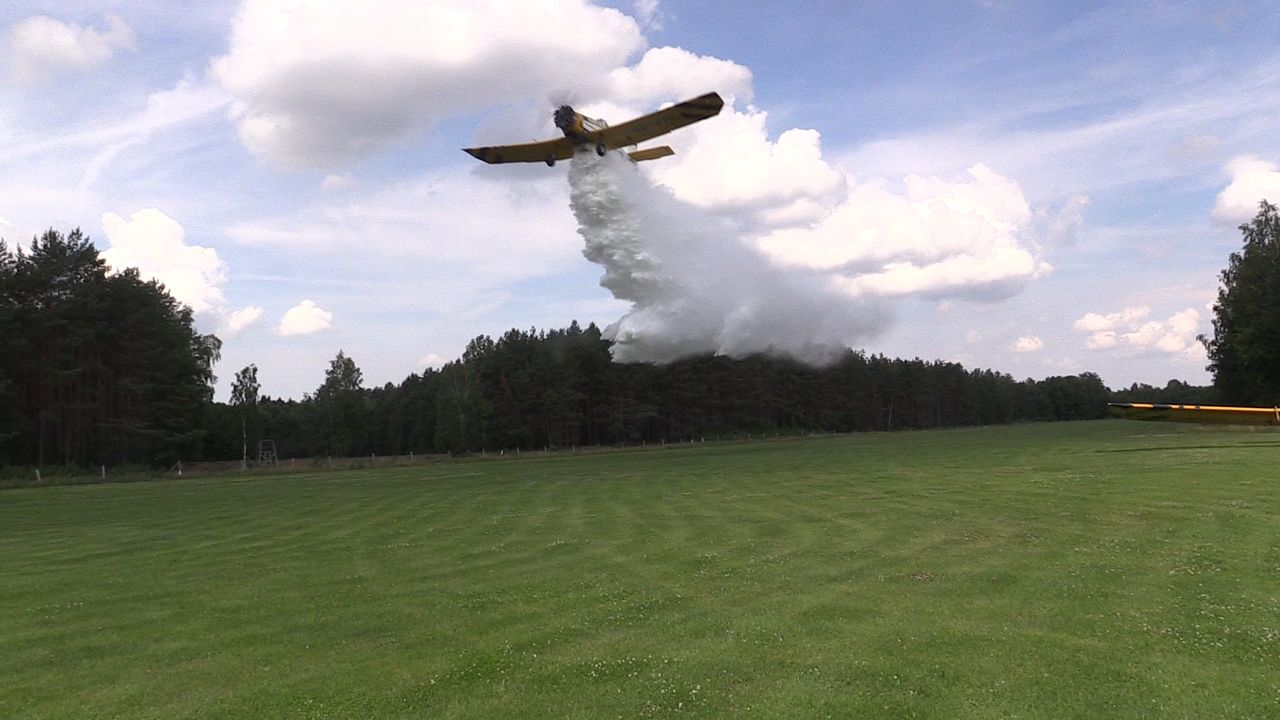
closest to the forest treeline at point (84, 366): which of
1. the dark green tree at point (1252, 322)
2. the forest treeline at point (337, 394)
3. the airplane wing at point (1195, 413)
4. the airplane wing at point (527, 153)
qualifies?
the forest treeline at point (337, 394)

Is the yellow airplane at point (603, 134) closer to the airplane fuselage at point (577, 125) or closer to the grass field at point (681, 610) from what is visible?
the airplane fuselage at point (577, 125)

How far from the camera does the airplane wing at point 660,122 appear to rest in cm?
3181

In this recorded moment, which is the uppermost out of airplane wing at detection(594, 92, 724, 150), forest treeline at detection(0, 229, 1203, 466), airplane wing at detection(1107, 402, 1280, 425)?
airplane wing at detection(594, 92, 724, 150)

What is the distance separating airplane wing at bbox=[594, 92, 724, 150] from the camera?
3181 centimetres

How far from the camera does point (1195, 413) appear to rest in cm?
4906

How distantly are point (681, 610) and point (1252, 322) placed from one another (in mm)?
66594

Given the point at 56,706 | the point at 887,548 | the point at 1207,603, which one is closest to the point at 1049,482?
the point at 887,548

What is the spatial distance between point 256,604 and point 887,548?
12.8 m

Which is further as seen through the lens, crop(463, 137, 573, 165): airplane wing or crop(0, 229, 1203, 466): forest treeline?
crop(0, 229, 1203, 466): forest treeline

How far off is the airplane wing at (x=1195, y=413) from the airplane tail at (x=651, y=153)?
31.0 m

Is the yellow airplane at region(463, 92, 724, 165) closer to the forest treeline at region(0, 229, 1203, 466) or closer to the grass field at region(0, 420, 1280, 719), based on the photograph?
the grass field at region(0, 420, 1280, 719)

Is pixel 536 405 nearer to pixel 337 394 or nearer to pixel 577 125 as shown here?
pixel 337 394

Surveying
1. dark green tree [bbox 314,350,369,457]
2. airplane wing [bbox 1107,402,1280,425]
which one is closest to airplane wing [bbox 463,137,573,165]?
airplane wing [bbox 1107,402,1280,425]

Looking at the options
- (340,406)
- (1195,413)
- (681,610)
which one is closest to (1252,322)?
(1195,413)
